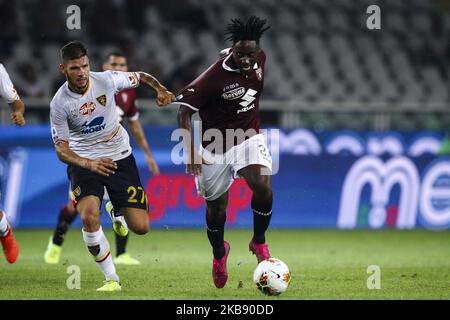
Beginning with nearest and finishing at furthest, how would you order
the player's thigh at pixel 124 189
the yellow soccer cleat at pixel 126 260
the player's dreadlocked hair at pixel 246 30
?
1. the player's dreadlocked hair at pixel 246 30
2. the player's thigh at pixel 124 189
3. the yellow soccer cleat at pixel 126 260

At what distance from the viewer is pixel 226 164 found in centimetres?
930

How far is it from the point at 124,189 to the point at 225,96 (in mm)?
1330

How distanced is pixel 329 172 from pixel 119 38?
204 inches

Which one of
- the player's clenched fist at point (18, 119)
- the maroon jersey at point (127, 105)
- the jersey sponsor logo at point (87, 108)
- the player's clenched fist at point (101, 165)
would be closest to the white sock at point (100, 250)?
the player's clenched fist at point (101, 165)

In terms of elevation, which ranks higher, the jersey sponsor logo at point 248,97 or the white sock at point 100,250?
the jersey sponsor logo at point 248,97

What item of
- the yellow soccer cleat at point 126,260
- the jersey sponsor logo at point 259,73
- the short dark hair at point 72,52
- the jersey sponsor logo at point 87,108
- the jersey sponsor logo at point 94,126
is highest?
the short dark hair at point 72,52

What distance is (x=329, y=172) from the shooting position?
1598 cm

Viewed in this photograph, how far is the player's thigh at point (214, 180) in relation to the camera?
30.4ft

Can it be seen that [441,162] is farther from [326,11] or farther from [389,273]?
[326,11]

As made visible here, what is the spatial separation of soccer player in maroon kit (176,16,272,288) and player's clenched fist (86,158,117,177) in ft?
2.45

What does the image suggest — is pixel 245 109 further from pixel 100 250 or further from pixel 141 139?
pixel 141 139

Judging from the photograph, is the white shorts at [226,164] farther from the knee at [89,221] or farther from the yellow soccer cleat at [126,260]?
the yellow soccer cleat at [126,260]

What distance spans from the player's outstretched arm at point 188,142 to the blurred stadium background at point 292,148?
1.12 m
